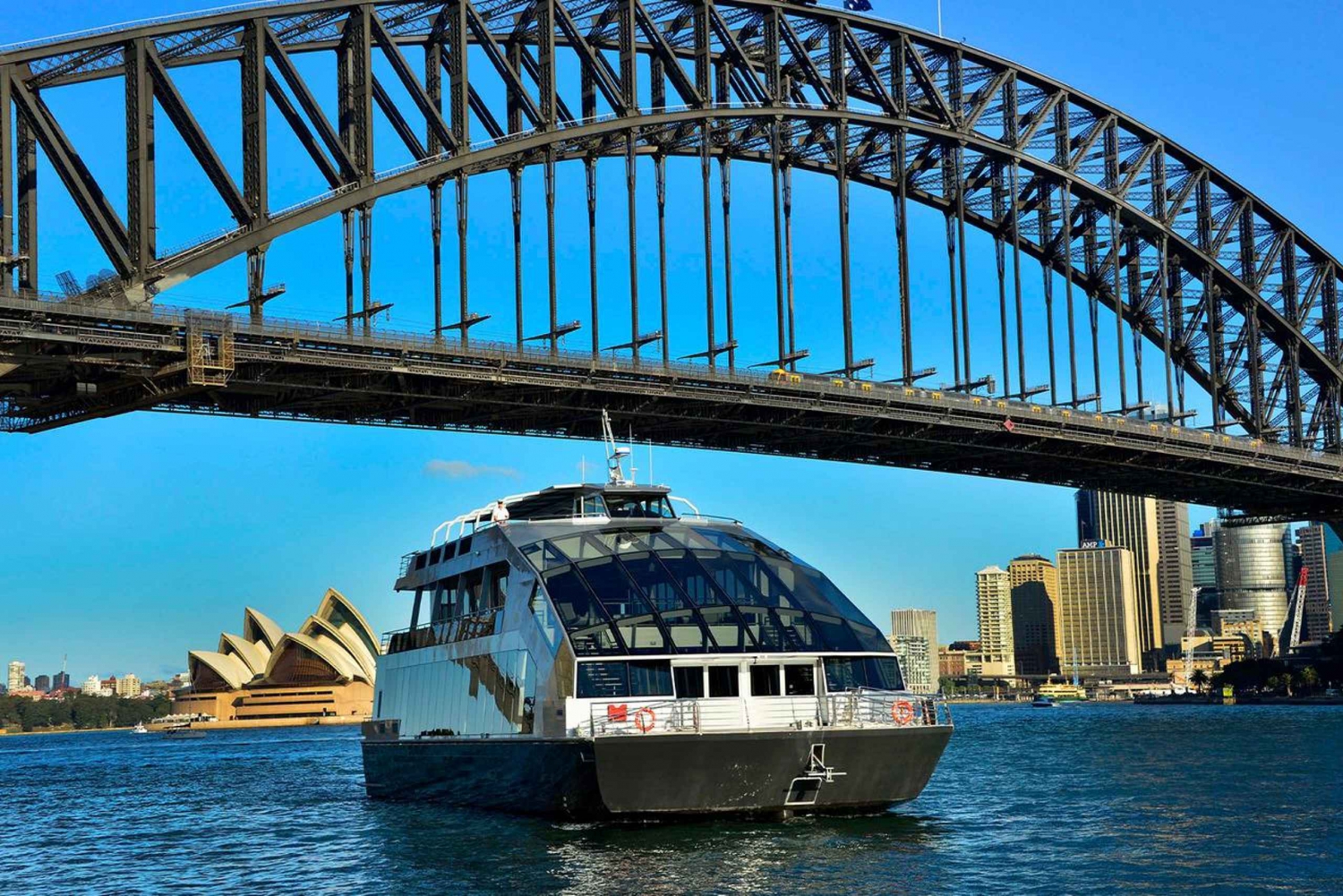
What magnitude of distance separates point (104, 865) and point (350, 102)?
100ft

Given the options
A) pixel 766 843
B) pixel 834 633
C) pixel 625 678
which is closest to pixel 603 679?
pixel 625 678

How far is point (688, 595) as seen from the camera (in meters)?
29.1

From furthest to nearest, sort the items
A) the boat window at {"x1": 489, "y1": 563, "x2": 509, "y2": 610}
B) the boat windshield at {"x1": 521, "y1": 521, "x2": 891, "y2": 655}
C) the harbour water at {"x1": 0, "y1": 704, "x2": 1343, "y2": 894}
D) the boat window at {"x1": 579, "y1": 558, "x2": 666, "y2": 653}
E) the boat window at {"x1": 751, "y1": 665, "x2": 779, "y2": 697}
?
1. the boat window at {"x1": 489, "y1": 563, "x2": 509, "y2": 610}
2. the boat window at {"x1": 751, "y1": 665, "x2": 779, "y2": 697}
3. the boat windshield at {"x1": 521, "y1": 521, "x2": 891, "y2": 655}
4. the boat window at {"x1": 579, "y1": 558, "x2": 666, "y2": 653}
5. the harbour water at {"x1": 0, "y1": 704, "x2": 1343, "y2": 894}

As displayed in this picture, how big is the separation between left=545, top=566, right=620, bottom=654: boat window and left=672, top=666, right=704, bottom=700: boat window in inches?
42.4

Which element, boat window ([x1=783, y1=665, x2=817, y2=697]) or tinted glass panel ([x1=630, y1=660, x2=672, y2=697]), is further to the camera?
boat window ([x1=783, y1=665, x2=817, y2=697])

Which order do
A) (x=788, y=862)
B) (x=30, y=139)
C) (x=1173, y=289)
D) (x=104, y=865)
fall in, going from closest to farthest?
1. (x=788, y=862)
2. (x=104, y=865)
3. (x=30, y=139)
4. (x=1173, y=289)

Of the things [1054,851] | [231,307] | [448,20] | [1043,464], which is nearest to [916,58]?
[1043,464]

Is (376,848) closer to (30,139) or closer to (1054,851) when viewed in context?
(1054,851)

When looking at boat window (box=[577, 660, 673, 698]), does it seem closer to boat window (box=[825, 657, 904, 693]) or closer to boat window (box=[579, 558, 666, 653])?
boat window (box=[579, 558, 666, 653])

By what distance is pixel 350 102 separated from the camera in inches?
2114

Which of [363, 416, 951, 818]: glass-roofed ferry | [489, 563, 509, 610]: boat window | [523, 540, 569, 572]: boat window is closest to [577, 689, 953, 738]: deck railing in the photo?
[363, 416, 951, 818]: glass-roofed ferry

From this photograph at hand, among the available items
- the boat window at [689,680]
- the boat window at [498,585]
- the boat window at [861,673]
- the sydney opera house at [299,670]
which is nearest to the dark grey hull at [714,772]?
the boat window at [861,673]

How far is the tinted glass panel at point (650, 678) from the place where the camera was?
90.7ft

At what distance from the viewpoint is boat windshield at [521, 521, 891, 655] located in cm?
2833
